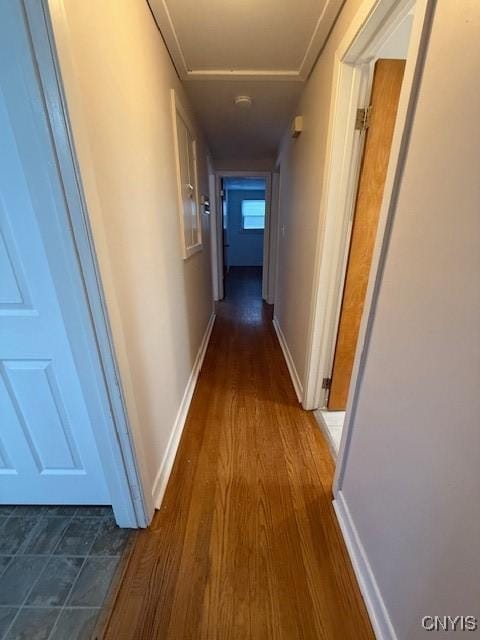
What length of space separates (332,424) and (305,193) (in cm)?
162

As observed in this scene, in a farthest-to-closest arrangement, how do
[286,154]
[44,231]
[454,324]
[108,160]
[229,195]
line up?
[229,195] → [286,154] → [108,160] → [44,231] → [454,324]

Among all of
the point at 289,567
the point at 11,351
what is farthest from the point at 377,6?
the point at 289,567

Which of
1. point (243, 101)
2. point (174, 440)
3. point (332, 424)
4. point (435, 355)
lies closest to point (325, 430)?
point (332, 424)

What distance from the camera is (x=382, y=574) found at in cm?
85

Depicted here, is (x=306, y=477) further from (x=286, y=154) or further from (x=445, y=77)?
(x=286, y=154)

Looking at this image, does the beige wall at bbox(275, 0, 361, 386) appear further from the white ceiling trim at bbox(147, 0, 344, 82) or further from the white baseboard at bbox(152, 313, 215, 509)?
the white baseboard at bbox(152, 313, 215, 509)

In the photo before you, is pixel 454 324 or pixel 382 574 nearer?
pixel 454 324

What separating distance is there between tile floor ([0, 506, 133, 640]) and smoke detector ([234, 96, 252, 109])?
109 inches

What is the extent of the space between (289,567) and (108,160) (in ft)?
5.30

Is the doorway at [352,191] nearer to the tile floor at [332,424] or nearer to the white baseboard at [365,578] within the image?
the tile floor at [332,424]

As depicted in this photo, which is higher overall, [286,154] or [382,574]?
[286,154]

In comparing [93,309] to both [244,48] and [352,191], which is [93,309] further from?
[244,48]

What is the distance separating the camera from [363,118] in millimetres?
1258

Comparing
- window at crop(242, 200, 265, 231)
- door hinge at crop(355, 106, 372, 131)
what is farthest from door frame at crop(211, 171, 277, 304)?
window at crop(242, 200, 265, 231)
